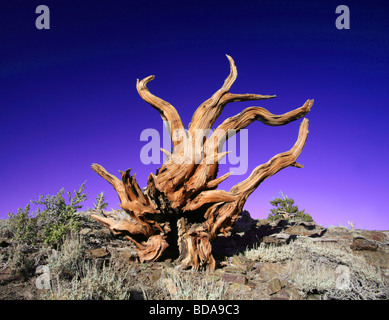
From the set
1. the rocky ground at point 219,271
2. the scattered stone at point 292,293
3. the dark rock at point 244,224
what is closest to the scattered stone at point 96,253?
the rocky ground at point 219,271

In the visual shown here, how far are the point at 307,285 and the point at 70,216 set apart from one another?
7226mm

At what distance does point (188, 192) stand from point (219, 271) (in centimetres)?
230

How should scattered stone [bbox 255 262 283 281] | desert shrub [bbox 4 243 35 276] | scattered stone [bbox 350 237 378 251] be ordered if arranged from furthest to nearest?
1. scattered stone [bbox 350 237 378 251]
2. scattered stone [bbox 255 262 283 281]
3. desert shrub [bbox 4 243 35 276]

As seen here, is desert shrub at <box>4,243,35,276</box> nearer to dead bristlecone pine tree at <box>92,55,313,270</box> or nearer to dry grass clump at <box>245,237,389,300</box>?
dead bristlecone pine tree at <box>92,55,313,270</box>

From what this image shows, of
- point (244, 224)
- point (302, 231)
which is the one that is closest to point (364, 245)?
point (302, 231)

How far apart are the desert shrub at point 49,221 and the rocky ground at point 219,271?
436 millimetres

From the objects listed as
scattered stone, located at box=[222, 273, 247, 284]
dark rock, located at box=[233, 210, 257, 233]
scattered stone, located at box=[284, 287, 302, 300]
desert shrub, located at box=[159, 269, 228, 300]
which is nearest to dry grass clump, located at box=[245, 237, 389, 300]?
scattered stone, located at box=[284, 287, 302, 300]

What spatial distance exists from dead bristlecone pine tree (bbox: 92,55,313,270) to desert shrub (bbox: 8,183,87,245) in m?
1.07

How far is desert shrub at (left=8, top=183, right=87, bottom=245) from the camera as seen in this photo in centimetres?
715

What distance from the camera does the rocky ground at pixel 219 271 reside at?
465cm

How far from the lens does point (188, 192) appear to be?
7102mm

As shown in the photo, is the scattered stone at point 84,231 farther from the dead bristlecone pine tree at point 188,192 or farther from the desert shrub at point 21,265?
the desert shrub at point 21,265

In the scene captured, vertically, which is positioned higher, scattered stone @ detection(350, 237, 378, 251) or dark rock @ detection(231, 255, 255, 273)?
scattered stone @ detection(350, 237, 378, 251)
